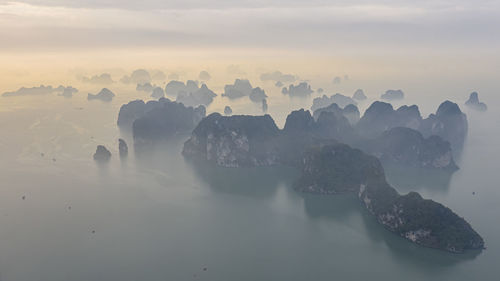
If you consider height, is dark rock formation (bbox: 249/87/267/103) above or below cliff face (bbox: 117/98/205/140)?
above

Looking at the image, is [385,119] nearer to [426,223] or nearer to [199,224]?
[426,223]

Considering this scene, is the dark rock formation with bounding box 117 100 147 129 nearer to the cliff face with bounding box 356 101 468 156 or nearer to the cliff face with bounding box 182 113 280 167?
the cliff face with bounding box 182 113 280 167

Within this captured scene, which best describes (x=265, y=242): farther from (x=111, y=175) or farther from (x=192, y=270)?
(x=111, y=175)

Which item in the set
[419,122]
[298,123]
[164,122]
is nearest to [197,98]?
[164,122]

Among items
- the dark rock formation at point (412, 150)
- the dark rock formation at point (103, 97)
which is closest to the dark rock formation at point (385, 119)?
the dark rock formation at point (412, 150)

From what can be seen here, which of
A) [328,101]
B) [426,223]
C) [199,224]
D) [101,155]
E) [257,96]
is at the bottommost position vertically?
[426,223]

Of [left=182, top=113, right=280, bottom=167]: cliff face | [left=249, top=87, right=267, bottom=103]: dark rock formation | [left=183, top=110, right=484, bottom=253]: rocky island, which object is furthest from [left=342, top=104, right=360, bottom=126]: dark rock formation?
[left=249, top=87, right=267, bottom=103]: dark rock formation

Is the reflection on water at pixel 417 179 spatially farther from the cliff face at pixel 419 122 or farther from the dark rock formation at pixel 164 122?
the dark rock formation at pixel 164 122

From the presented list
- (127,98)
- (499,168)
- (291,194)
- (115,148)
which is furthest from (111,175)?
(127,98)
